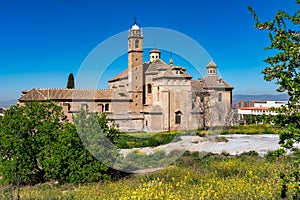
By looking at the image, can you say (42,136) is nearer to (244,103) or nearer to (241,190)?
(241,190)

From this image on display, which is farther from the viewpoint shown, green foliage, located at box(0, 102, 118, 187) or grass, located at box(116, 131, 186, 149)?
grass, located at box(116, 131, 186, 149)

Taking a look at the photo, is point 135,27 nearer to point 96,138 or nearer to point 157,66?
point 157,66

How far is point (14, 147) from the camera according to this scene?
1131 cm

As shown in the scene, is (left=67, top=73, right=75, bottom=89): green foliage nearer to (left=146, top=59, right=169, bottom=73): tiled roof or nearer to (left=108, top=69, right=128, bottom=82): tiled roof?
(left=108, top=69, right=128, bottom=82): tiled roof

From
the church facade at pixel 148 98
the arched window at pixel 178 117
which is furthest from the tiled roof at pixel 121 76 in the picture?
the arched window at pixel 178 117

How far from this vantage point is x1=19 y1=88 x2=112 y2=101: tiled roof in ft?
116

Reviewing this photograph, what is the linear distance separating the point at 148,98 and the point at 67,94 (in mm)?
9386

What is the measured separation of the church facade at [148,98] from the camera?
33812 mm

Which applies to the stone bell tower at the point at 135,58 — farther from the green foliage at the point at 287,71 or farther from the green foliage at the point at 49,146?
the green foliage at the point at 287,71

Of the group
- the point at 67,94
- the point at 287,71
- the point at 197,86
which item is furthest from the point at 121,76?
the point at 287,71

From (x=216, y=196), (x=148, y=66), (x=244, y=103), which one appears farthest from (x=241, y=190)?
(x=244, y=103)

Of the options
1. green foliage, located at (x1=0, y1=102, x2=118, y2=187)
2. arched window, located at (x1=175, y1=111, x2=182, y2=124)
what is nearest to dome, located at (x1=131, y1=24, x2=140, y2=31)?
arched window, located at (x1=175, y1=111, x2=182, y2=124)

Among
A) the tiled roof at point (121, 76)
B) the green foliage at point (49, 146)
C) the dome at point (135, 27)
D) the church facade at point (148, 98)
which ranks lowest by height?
the green foliage at point (49, 146)

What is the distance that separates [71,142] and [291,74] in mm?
8085
